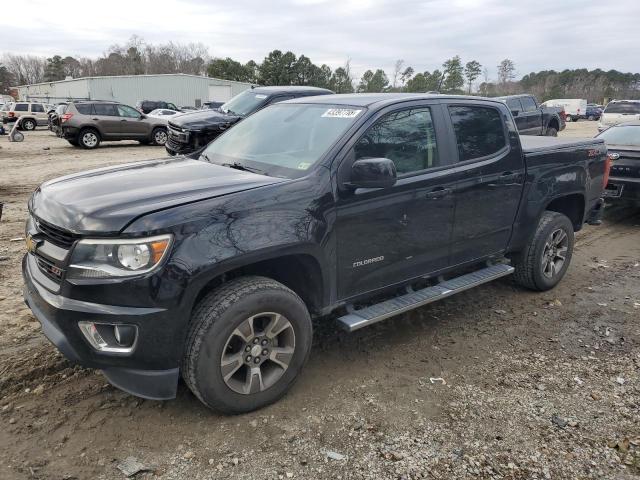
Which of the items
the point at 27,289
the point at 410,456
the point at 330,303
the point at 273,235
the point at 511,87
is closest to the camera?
the point at 410,456

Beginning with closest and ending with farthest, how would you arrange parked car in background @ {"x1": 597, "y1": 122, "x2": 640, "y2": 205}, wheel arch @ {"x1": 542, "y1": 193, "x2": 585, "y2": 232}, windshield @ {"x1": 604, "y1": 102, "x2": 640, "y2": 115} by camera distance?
1. wheel arch @ {"x1": 542, "y1": 193, "x2": 585, "y2": 232}
2. parked car in background @ {"x1": 597, "y1": 122, "x2": 640, "y2": 205}
3. windshield @ {"x1": 604, "y1": 102, "x2": 640, "y2": 115}

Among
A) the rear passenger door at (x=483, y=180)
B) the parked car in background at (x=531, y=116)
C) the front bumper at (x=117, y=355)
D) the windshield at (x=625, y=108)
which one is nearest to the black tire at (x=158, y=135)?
the parked car in background at (x=531, y=116)

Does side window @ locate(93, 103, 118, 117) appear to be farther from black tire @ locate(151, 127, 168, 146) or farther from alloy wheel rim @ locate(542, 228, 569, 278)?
alloy wheel rim @ locate(542, 228, 569, 278)

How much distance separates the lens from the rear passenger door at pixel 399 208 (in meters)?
3.29

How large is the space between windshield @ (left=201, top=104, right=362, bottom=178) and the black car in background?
21.9ft

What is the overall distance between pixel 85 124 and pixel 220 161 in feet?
53.2

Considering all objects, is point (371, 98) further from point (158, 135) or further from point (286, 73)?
point (286, 73)

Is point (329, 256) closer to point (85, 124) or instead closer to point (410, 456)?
point (410, 456)

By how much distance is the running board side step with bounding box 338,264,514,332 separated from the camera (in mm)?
3344

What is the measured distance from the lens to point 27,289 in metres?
3.05

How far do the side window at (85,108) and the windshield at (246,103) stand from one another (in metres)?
8.83

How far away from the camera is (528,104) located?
54.8 feet

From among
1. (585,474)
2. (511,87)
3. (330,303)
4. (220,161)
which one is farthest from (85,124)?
(511,87)

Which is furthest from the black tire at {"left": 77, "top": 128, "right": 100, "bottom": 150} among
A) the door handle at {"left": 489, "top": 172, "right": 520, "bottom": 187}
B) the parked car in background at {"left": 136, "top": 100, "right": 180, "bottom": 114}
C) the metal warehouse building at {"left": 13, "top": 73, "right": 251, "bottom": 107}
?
the metal warehouse building at {"left": 13, "top": 73, "right": 251, "bottom": 107}
